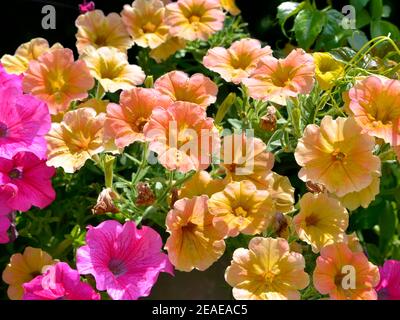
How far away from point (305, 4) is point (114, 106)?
576mm

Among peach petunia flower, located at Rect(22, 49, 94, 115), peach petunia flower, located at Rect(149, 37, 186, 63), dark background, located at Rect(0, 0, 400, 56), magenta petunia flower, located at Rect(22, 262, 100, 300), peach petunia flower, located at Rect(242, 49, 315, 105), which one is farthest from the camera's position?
dark background, located at Rect(0, 0, 400, 56)

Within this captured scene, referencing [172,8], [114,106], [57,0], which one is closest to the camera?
[114,106]

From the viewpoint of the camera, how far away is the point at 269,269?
1.24 metres

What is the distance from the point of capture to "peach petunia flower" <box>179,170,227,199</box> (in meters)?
1.30

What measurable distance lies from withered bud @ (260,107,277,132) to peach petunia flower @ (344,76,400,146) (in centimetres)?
15

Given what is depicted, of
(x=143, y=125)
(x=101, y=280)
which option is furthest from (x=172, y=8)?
(x=101, y=280)

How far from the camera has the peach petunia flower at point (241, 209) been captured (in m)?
1.24

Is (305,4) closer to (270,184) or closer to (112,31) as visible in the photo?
(112,31)

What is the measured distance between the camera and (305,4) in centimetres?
169

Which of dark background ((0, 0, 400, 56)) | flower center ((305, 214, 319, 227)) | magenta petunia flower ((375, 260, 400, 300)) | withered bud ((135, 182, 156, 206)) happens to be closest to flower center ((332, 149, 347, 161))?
flower center ((305, 214, 319, 227))

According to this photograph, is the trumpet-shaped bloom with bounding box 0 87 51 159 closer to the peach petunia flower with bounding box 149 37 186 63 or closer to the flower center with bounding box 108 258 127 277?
the flower center with bounding box 108 258 127 277

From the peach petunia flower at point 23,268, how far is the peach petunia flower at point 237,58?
1.53 ft

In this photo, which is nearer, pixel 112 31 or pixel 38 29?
pixel 112 31

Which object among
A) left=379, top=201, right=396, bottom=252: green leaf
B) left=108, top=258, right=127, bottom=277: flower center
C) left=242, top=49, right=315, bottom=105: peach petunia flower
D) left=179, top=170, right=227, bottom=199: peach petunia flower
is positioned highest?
left=242, top=49, right=315, bottom=105: peach petunia flower
